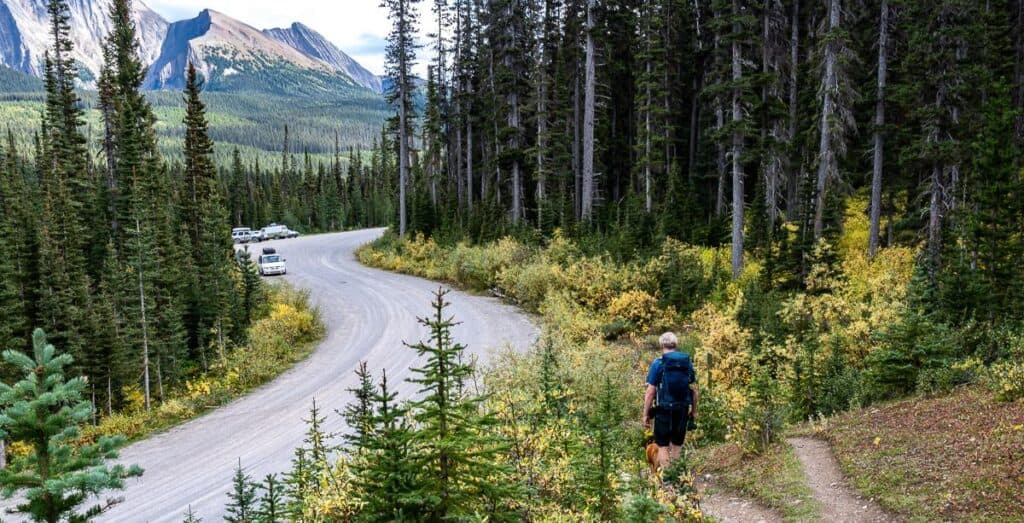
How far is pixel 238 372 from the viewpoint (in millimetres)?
20266

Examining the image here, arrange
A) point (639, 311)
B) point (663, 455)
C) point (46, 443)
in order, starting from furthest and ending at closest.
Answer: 1. point (639, 311)
2. point (663, 455)
3. point (46, 443)

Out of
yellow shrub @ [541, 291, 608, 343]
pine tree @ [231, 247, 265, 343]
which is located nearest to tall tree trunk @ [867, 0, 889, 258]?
yellow shrub @ [541, 291, 608, 343]

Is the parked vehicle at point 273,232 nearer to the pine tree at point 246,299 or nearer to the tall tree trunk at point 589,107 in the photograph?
the pine tree at point 246,299

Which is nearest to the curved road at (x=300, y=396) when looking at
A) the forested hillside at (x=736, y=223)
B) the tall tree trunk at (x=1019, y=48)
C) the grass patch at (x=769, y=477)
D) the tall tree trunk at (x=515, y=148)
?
the forested hillside at (x=736, y=223)

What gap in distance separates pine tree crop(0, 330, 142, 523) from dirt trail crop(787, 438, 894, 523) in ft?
24.1

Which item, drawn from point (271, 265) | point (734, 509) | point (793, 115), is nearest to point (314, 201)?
point (271, 265)

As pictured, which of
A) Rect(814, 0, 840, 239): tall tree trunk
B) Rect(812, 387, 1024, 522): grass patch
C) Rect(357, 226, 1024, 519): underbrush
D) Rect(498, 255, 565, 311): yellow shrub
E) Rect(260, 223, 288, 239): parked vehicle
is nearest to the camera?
Rect(812, 387, 1024, 522): grass patch

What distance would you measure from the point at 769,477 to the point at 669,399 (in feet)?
7.22

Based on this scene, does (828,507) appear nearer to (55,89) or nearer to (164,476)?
(164,476)

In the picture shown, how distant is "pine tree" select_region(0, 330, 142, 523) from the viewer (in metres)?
4.12

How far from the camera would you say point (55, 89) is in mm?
37344

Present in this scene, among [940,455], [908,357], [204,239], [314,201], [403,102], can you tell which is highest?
[403,102]

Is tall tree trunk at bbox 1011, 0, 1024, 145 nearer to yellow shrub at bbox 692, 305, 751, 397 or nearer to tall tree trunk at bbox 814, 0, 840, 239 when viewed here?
tall tree trunk at bbox 814, 0, 840, 239

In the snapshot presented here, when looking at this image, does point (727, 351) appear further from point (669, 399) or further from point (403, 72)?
point (403, 72)
